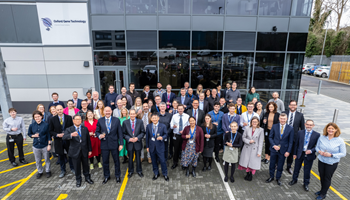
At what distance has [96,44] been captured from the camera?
10.6m

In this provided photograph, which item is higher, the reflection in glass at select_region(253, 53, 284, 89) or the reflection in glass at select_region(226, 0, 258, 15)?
the reflection in glass at select_region(226, 0, 258, 15)

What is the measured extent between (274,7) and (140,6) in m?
7.23

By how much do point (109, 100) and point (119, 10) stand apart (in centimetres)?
530

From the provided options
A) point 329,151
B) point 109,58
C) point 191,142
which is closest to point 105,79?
point 109,58

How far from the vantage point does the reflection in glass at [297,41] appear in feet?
35.1

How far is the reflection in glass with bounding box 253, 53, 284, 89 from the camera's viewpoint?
1109 centimetres

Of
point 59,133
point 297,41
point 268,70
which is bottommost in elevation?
point 59,133

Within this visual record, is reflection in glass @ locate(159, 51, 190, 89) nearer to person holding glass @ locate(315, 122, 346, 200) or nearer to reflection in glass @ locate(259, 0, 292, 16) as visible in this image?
reflection in glass @ locate(259, 0, 292, 16)

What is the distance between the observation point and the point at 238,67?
1123 centimetres

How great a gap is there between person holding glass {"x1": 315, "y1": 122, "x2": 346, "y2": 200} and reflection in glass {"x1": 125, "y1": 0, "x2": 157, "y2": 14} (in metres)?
9.29

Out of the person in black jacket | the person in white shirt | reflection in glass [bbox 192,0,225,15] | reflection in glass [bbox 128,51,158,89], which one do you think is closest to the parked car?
reflection in glass [bbox 192,0,225,15]

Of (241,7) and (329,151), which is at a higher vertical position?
(241,7)

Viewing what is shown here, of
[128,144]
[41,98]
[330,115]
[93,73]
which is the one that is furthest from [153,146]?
[330,115]

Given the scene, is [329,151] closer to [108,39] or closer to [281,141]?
[281,141]
